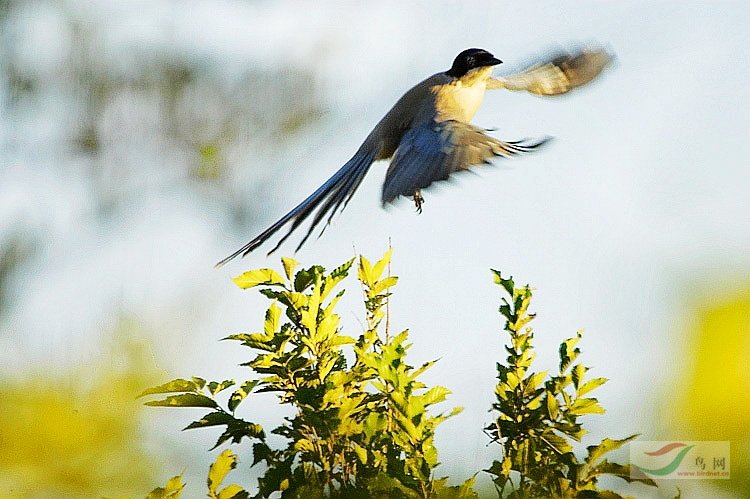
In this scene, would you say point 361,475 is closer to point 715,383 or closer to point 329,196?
point 715,383

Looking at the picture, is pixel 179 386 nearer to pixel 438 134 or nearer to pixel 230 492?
pixel 230 492

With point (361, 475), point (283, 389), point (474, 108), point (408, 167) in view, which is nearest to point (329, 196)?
point (408, 167)

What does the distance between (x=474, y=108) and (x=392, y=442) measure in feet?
6.35

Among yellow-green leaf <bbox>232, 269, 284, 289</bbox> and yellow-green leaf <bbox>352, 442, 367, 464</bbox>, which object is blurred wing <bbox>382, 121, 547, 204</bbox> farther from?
yellow-green leaf <bbox>352, 442, 367, 464</bbox>

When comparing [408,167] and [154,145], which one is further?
[408,167]

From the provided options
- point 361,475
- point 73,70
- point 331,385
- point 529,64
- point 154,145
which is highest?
point 529,64

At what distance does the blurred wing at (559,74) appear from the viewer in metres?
2.55

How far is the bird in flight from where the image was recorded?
2.37 metres

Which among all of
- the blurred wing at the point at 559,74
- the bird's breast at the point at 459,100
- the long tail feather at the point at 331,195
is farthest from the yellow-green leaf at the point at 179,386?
the bird's breast at the point at 459,100

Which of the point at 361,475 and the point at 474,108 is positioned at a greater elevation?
the point at 474,108

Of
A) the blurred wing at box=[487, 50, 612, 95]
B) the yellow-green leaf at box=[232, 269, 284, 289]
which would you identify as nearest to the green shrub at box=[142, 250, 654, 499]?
the yellow-green leaf at box=[232, 269, 284, 289]

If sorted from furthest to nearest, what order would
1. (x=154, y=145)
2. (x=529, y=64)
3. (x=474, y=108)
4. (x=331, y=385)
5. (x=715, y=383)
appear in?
(x=529, y=64), (x=474, y=108), (x=154, y=145), (x=331, y=385), (x=715, y=383)

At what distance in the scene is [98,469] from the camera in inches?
26.1

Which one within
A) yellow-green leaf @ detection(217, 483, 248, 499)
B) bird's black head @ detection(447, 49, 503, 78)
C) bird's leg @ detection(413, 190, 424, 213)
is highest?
bird's black head @ detection(447, 49, 503, 78)
